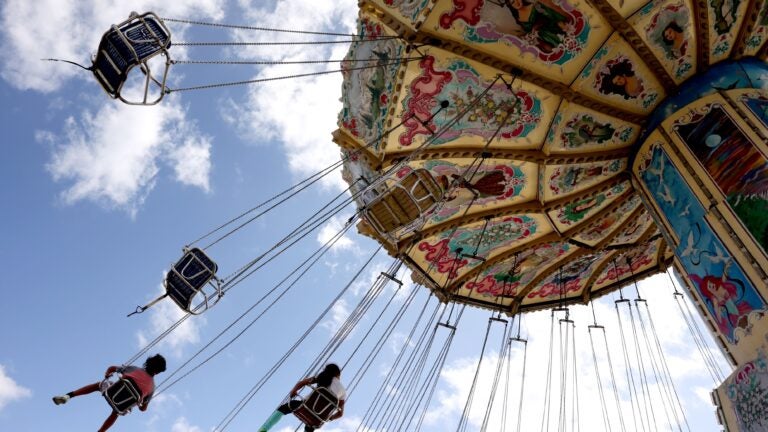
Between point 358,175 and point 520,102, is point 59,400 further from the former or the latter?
point 520,102

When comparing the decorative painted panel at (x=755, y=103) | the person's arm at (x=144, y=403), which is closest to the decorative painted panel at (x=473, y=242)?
the decorative painted panel at (x=755, y=103)

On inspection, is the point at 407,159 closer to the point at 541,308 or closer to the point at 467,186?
the point at 467,186

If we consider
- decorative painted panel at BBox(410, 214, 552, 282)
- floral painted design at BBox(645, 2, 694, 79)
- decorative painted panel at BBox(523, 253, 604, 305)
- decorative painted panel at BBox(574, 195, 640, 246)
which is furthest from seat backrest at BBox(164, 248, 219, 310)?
decorative painted panel at BBox(523, 253, 604, 305)

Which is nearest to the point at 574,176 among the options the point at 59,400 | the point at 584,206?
the point at 584,206

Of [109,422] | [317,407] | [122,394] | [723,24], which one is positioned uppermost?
[723,24]

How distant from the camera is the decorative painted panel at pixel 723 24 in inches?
264

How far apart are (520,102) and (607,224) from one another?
320 centimetres

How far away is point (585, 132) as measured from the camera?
7633 mm

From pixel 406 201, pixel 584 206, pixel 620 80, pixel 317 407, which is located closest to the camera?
pixel 317 407

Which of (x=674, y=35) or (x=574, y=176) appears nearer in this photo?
(x=674, y=35)

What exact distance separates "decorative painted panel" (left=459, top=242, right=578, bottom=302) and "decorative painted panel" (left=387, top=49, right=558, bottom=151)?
103 inches

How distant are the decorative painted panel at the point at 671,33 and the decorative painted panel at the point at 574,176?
58.8 inches

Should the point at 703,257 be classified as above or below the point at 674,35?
below

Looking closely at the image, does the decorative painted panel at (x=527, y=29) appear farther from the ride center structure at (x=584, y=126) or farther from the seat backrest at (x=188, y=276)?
the seat backrest at (x=188, y=276)
